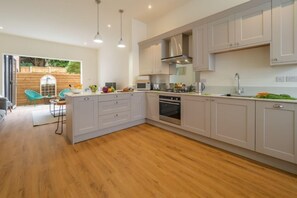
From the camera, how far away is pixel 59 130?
3.53 metres

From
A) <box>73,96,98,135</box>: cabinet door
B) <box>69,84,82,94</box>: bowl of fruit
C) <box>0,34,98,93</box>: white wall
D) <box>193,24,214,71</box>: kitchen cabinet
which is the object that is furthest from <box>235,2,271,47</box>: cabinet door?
<box>0,34,98,93</box>: white wall

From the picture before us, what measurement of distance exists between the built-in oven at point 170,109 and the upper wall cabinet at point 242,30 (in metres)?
1.22

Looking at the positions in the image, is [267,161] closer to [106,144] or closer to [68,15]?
[106,144]

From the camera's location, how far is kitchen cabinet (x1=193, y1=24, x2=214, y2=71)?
2840mm

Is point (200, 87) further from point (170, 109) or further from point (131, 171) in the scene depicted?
point (131, 171)

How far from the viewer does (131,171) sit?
1.87m

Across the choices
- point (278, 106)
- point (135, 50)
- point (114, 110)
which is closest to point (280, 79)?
point (278, 106)

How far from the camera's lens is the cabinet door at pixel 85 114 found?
8.83 feet

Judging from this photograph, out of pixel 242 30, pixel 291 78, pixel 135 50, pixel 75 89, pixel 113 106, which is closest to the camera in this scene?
pixel 291 78

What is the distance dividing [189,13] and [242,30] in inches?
61.4

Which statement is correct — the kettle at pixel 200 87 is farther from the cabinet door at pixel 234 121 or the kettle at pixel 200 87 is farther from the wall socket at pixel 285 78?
the wall socket at pixel 285 78

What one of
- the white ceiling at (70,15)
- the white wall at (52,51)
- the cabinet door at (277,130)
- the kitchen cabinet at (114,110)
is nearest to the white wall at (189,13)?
the white ceiling at (70,15)

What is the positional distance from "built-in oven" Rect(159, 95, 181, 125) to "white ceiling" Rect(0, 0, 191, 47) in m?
2.29

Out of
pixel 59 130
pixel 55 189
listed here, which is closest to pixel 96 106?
pixel 59 130
